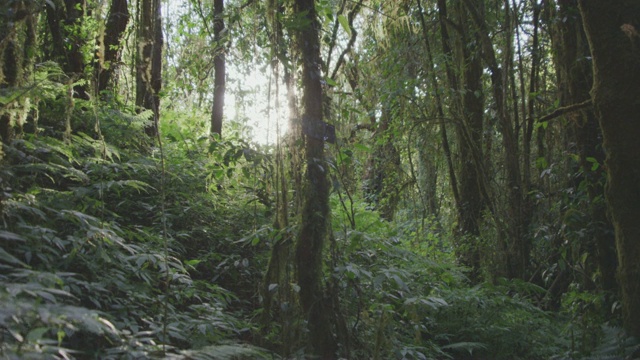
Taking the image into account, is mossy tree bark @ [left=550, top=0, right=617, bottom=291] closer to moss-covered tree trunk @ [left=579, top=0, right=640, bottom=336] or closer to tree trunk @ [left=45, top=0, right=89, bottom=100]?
moss-covered tree trunk @ [left=579, top=0, right=640, bottom=336]

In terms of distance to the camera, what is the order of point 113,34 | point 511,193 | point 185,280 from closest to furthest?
point 185,280, point 511,193, point 113,34

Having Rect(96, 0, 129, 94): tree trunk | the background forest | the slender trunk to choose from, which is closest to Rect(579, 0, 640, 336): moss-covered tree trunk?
the background forest

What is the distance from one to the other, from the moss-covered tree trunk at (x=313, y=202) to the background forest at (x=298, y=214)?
1 cm

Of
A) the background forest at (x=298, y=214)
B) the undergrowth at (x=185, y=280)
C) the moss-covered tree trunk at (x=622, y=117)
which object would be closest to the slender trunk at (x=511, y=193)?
the background forest at (x=298, y=214)

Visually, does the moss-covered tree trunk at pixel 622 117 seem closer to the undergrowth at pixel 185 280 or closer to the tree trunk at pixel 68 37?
the undergrowth at pixel 185 280

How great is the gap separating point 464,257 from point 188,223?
4.21m

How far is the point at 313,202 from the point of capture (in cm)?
367

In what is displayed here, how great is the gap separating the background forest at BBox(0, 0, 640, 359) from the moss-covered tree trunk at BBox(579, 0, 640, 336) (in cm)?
1

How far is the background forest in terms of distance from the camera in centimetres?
311

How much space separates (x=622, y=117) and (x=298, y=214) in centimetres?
249

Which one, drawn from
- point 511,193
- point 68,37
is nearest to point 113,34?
point 68,37

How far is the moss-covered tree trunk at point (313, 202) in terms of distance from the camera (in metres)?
3.48

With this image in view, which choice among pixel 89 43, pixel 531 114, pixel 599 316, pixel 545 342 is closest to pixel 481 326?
pixel 545 342

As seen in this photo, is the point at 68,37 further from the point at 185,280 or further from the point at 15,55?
the point at 185,280
